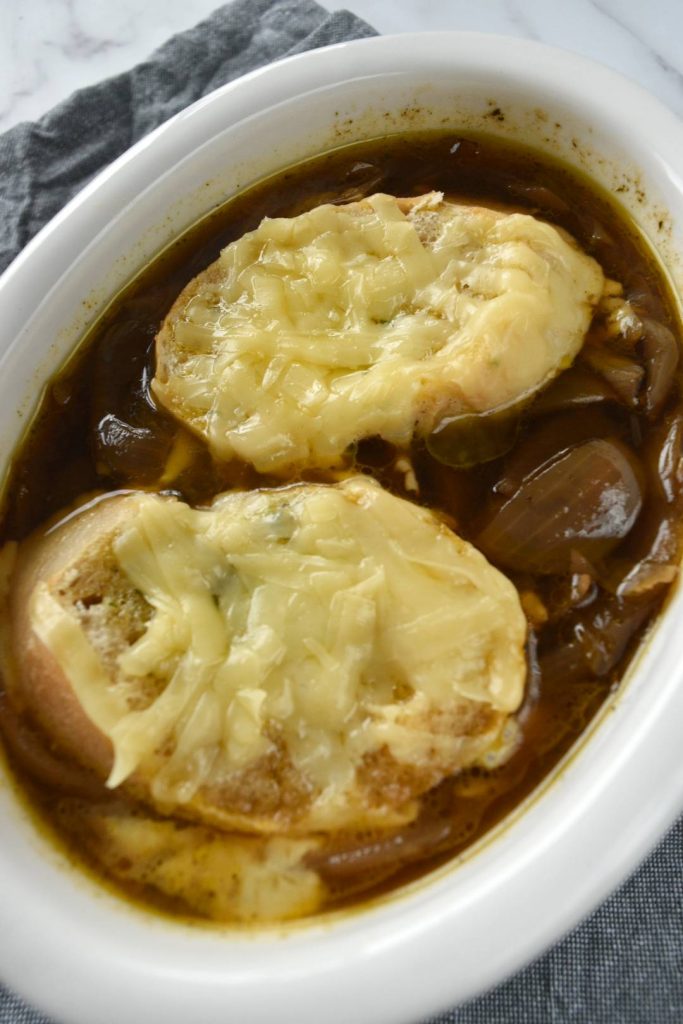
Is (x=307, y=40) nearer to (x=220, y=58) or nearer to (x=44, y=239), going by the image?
(x=220, y=58)

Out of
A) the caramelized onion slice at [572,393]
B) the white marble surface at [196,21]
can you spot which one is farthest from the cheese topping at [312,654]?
the white marble surface at [196,21]

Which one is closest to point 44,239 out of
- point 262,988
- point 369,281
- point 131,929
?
point 369,281

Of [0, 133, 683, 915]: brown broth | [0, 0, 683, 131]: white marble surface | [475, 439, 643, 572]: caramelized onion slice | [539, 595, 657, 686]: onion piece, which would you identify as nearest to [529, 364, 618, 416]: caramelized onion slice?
[0, 133, 683, 915]: brown broth

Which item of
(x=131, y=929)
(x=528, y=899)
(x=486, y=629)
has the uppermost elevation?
(x=486, y=629)

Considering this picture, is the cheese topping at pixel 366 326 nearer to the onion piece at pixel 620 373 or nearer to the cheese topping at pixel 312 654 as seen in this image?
the onion piece at pixel 620 373

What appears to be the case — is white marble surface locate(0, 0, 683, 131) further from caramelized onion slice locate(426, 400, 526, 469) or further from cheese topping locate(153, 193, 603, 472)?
caramelized onion slice locate(426, 400, 526, 469)
